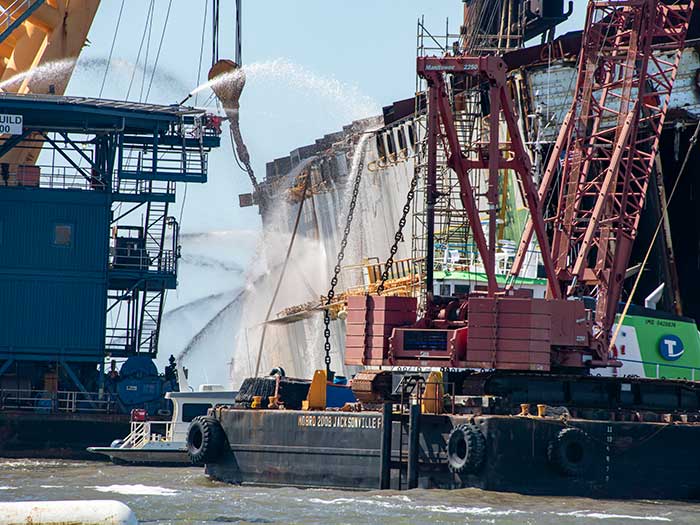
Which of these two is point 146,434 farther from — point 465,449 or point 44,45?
point 44,45

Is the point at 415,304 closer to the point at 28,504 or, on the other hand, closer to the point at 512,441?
the point at 512,441

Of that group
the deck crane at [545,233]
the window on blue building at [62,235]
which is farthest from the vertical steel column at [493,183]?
the window on blue building at [62,235]

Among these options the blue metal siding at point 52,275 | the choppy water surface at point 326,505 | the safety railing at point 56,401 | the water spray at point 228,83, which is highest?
the water spray at point 228,83

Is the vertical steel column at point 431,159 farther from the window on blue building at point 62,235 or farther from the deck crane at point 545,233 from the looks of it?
the window on blue building at point 62,235

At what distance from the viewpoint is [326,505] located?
115 feet

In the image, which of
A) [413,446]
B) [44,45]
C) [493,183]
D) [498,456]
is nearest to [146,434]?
[413,446]

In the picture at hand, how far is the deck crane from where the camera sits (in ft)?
131

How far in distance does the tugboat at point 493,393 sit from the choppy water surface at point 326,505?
2.52 ft

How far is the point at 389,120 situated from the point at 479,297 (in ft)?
124

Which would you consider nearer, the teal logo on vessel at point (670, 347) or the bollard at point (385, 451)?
the bollard at point (385, 451)

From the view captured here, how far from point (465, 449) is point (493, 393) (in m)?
3.20

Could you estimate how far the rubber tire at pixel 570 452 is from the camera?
37.2 m

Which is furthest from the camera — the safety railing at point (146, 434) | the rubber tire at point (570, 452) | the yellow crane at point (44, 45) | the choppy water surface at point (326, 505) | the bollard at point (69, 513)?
the yellow crane at point (44, 45)

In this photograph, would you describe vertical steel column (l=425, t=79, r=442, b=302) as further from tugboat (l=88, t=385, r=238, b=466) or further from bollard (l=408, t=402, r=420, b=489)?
tugboat (l=88, t=385, r=238, b=466)
